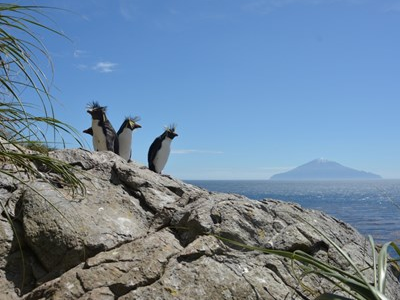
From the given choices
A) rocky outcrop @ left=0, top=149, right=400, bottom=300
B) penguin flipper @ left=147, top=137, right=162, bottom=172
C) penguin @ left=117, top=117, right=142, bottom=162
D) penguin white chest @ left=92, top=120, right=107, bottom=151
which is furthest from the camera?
penguin flipper @ left=147, top=137, right=162, bottom=172

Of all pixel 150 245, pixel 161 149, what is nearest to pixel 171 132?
pixel 161 149

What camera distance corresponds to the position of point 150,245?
11.8ft

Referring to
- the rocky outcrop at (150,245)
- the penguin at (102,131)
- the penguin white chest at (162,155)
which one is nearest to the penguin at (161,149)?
the penguin white chest at (162,155)

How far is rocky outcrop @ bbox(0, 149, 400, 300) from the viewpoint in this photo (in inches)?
125

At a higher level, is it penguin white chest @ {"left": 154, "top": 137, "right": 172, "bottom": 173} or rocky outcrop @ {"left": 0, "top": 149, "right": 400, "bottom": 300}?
penguin white chest @ {"left": 154, "top": 137, "right": 172, "bottom": 173}

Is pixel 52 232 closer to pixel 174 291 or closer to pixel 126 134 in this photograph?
pixel 174 291

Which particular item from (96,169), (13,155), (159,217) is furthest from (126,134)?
(13,155)

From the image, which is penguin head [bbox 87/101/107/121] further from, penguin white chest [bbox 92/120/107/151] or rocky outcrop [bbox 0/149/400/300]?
rocky outcrop [bbox 0/149/400/300]

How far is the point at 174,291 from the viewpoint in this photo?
3.08 metres

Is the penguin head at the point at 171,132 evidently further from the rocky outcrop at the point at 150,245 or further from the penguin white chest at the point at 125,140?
the rocky outcrop at the point at 150,245

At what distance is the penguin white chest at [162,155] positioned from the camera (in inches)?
472

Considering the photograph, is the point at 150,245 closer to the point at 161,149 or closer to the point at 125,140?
the point at 125,140

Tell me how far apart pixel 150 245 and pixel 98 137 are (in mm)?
6583

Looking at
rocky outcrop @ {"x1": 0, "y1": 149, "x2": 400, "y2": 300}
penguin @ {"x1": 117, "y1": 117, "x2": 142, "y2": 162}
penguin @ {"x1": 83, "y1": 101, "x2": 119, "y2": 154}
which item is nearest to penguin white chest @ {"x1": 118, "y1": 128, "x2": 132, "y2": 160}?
penguin @ {"x1": 117, "y1": 117, "x2": 142, "y2": 162}
